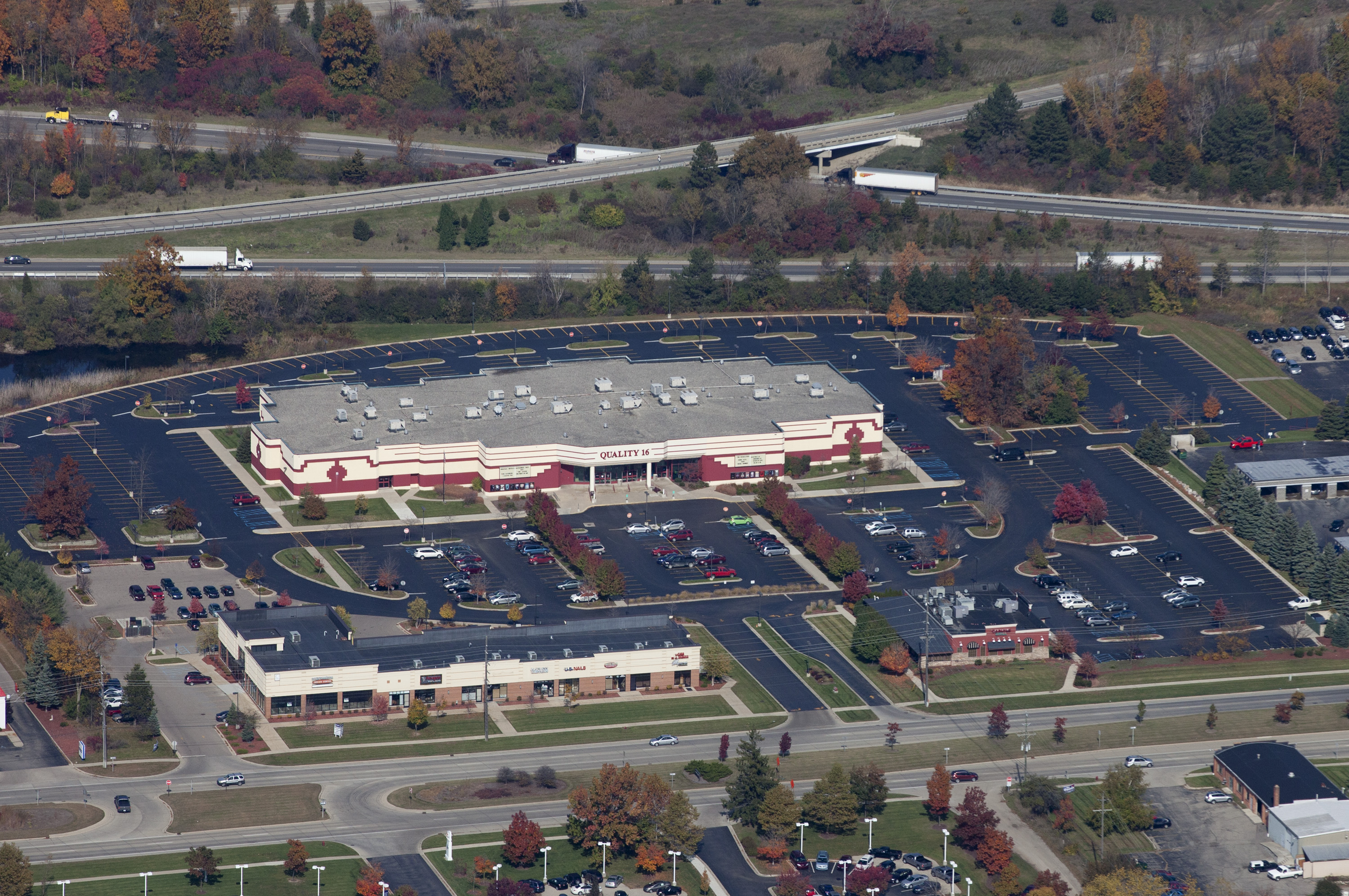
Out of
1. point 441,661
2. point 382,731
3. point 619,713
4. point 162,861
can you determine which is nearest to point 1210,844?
point 619,713

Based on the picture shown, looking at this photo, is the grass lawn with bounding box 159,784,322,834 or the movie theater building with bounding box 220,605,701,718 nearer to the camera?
the grass lawn with bounding box 159,784,322,834

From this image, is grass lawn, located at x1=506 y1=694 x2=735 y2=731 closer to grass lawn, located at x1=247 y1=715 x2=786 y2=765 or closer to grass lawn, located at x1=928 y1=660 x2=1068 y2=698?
grass lawn, located at x1=247 y1=715 x2=786 y2=765

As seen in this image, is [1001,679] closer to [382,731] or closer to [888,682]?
[888,682]

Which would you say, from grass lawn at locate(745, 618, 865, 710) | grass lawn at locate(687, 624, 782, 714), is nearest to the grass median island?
grass lawn at locate(745, 618, 865, 710)

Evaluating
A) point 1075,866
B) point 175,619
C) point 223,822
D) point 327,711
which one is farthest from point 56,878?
point 1075,866

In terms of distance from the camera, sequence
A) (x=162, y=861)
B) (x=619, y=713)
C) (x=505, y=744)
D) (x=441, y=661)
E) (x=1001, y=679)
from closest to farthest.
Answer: (x=162, y=861), (x=505, y=744), (x=619, y=713), (x=441, y=661), (x=1001, y=679)

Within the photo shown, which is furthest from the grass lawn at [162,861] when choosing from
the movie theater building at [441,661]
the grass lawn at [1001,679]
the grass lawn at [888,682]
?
the grass lawn at [1001,679]
